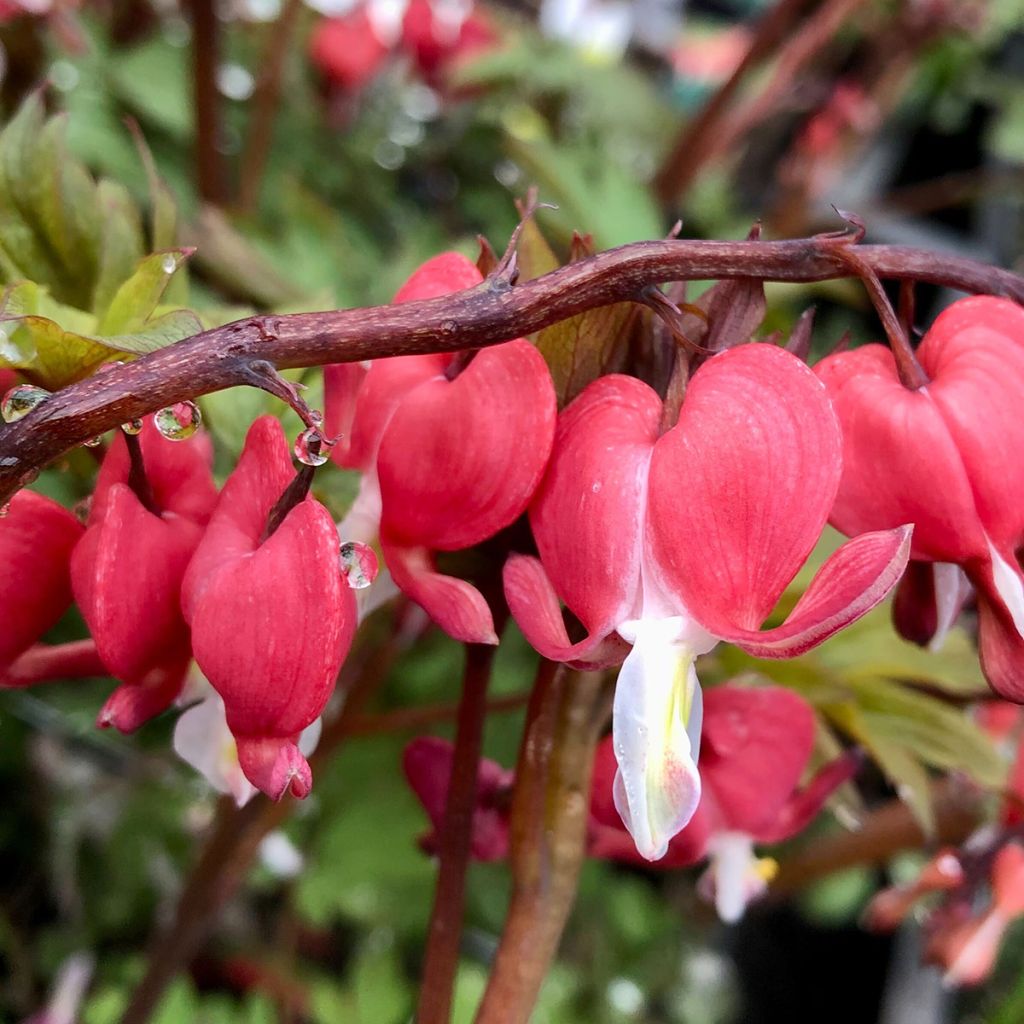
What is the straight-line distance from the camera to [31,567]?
34cm

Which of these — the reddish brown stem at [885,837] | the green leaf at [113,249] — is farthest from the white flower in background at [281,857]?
the green leaf at [113,249]

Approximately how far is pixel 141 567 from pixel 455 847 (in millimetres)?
160

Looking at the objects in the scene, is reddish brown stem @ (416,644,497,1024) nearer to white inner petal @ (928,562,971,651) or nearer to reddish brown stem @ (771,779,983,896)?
white inner petal @ (928,562,971,651)

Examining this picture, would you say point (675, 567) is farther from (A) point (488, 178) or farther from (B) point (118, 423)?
(A) point (488, 178)

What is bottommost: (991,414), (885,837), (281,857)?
(281,857)

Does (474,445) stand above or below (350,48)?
above

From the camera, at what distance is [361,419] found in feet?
1.16

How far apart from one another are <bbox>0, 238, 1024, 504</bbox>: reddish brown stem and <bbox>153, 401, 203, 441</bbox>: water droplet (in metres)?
0.01

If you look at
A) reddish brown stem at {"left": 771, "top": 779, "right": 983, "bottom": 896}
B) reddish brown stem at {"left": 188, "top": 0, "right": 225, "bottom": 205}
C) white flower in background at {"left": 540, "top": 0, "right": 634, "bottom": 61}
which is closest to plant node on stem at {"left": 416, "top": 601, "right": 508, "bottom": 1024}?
reddish brown stem at {"left": 771, "top": 779, "right": 983, "bottom": 896}

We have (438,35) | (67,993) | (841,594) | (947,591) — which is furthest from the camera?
(438,35)

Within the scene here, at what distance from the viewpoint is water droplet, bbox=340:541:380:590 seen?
1.02ft

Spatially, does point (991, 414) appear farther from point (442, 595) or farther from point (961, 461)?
point (442, 595)

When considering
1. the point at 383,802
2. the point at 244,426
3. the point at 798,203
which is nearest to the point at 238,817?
the point at 244,426

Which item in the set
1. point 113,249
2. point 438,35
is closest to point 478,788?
point 113,249
